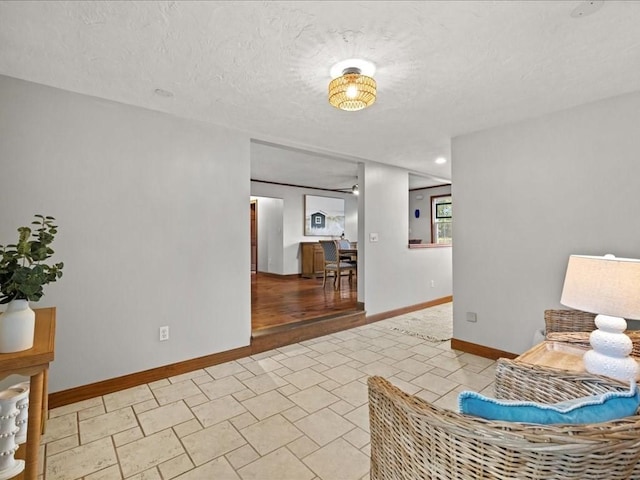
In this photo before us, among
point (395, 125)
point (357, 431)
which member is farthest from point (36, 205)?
point (395, 125)

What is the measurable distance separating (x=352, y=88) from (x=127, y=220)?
1982 mm

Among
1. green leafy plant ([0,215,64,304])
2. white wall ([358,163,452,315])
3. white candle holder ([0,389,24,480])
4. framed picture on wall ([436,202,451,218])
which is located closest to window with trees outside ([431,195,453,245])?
framed picture on wall ([436,202,451,218])

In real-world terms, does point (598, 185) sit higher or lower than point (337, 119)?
lower

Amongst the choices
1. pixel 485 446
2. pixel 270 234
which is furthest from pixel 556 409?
Answer: pixel 270 234

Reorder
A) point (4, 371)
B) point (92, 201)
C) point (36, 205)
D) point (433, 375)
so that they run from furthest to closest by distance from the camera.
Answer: point (433, 375), point (92, 201), point (36, 205), point (4, 371)

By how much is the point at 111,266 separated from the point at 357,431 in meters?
2.15

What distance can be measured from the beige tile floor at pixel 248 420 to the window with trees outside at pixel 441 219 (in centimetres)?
477

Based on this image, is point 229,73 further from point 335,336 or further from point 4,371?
point 335,336

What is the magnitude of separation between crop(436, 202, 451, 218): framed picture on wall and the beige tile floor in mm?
4863

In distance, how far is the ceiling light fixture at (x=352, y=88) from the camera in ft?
6.30

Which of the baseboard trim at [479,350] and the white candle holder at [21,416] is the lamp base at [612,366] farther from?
the white candle holder at [21,416]

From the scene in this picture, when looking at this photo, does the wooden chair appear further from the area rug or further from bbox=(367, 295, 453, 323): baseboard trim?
the area rug

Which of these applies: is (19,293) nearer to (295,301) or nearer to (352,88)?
(352,88)

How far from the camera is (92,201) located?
2332 millimetres
